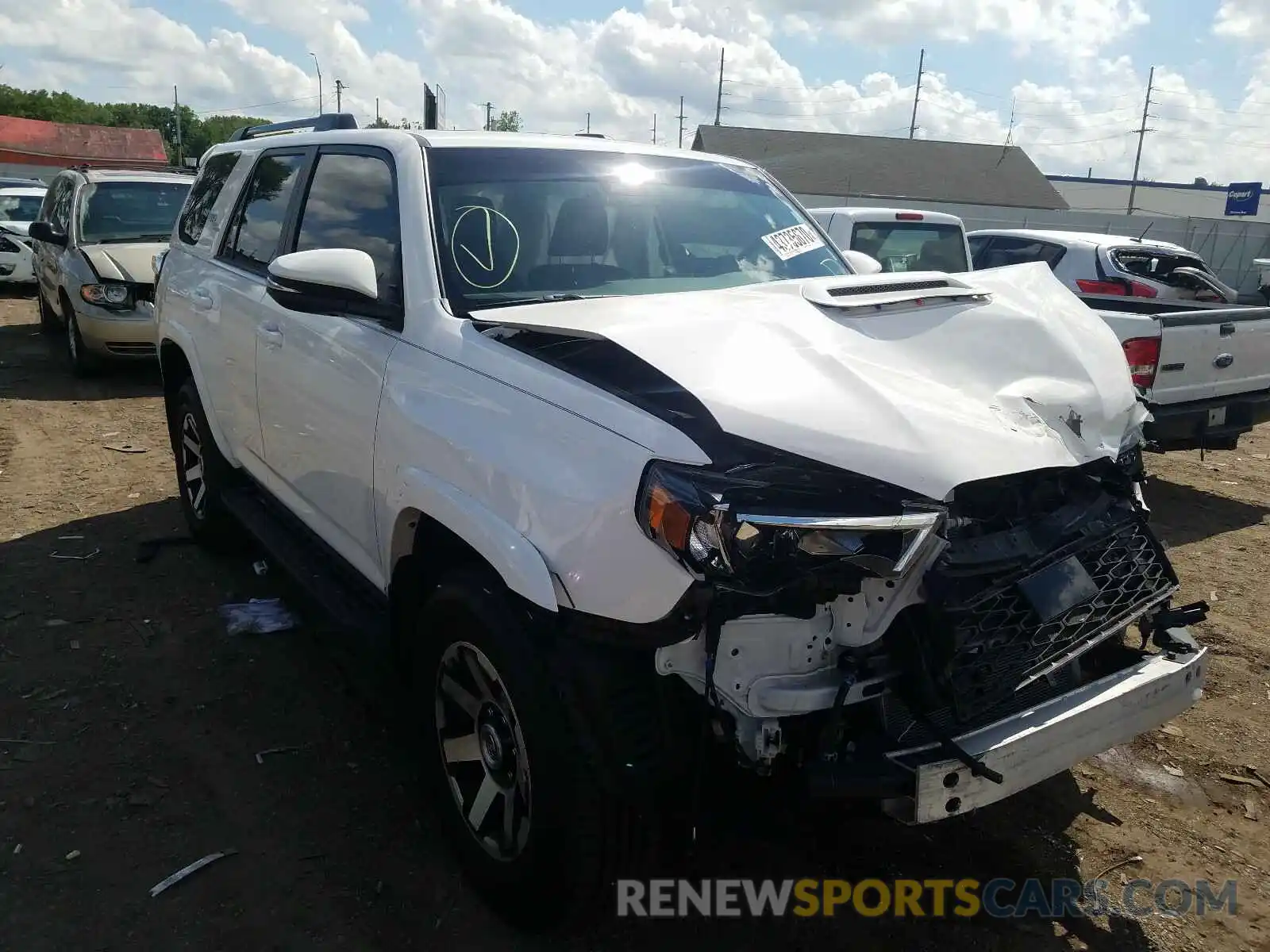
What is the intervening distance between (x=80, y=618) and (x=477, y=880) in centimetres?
288

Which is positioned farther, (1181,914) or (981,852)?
(981,852)

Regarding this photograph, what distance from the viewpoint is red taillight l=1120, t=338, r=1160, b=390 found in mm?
5887

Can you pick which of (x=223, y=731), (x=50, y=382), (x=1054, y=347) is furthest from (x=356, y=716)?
(x=50, y=382)

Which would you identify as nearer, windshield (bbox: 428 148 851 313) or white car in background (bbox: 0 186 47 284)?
windshield (bbox: 428 148 851 313)

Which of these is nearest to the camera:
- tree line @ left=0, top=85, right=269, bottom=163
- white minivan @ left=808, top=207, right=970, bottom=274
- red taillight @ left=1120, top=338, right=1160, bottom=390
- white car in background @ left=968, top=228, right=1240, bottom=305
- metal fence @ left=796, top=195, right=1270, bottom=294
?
red taillight @ left=1120, top=338, right=1160, bottom=390

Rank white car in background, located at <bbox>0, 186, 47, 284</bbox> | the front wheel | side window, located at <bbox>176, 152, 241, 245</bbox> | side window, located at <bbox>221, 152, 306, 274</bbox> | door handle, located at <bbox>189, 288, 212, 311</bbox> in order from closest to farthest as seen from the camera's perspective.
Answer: side window, located at <bbox>221, 152, 306, 274</bbox>, door handle, located at <bbox>189, 288, 212, 311</bbox>, side window, located at <bbox>176, 152, 241, 245</bbox>, the front wheel, white car in background, located at <bbox>0, 186, 47, 284</bbox>

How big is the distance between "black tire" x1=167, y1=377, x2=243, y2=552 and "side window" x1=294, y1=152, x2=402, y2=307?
5.05ft

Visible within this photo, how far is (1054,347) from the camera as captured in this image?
2760mm

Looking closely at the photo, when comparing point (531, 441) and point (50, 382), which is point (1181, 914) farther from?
point (50, 382)

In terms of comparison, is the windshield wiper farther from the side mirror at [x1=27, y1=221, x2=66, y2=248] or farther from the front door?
the side mirror at [x1=27, y1=221, x2=66, y2=248]

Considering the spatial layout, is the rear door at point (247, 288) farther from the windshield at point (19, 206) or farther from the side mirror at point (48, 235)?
the windshield at point (19, 206)

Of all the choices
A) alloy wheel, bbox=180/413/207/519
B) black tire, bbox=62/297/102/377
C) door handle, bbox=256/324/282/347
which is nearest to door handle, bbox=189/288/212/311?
alloy wheel, bbox=180/413/207/519

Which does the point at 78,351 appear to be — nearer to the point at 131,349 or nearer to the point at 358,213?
the point at 131,349

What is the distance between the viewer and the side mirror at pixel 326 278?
2811 mm
